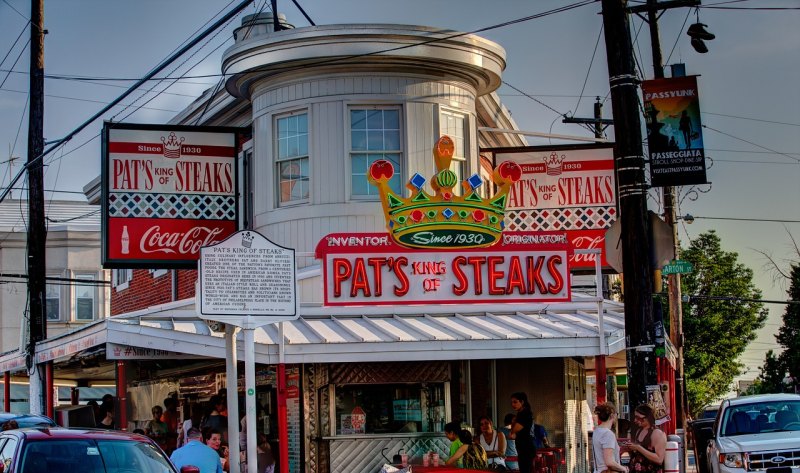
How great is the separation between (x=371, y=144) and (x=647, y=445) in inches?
368

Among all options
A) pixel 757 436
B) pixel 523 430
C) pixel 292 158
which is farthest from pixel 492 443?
pixel 292 158

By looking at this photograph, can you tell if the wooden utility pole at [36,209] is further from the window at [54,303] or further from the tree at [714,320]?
the tree at [714,320]

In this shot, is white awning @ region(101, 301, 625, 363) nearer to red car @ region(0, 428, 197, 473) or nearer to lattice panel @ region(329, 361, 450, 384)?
lattice panel @ region(329, 361, 450, 384)

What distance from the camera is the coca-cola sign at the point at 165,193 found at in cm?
2059

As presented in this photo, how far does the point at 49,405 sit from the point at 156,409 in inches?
76.4

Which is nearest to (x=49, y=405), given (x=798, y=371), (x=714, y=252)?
(x=714, y=252)

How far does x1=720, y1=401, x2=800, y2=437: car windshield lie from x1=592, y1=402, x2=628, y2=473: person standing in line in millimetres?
5274

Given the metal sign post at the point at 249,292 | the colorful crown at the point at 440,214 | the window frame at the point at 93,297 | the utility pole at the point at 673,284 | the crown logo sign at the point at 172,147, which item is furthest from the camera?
the window frame at the point at 93,297

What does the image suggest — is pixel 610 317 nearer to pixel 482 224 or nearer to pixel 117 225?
pixel 482 224

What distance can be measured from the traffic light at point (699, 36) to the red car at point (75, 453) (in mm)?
12199

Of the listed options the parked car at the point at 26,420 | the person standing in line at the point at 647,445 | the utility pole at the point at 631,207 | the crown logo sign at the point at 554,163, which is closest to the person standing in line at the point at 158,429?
the parked car at the point at 26,420

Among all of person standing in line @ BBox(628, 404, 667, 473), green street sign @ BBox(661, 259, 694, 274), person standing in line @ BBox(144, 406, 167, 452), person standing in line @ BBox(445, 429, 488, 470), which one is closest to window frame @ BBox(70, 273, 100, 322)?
person standing in line @ BBox(144, 406, 167, 452)

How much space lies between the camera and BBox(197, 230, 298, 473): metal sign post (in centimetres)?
1527

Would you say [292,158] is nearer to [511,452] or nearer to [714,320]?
[511,452]
